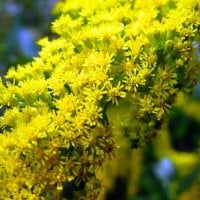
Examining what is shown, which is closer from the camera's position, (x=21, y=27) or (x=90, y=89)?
(x=90, y=89)

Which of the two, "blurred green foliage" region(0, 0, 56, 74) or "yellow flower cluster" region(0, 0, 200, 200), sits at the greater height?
"blurred green foliage" region(0, 0, 56, 74)

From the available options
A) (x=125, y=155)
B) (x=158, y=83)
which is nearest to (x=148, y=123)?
(x=158, y=83)

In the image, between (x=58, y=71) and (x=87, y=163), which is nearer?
(x=87, y=163)

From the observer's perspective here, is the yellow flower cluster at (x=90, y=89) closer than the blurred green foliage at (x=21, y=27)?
Yes

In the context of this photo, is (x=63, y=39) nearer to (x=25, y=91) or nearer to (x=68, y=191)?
(x=25, y=91)

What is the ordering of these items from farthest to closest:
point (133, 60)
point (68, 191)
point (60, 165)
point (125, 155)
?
point (125, 155) < point (68, 191) < point (133, 60) < point (60, 165)

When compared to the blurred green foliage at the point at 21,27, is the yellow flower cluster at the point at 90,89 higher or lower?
lower

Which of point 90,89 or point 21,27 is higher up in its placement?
point 21,27

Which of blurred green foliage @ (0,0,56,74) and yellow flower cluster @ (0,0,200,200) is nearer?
yellow flower cluster @ (0,0,200,200)
